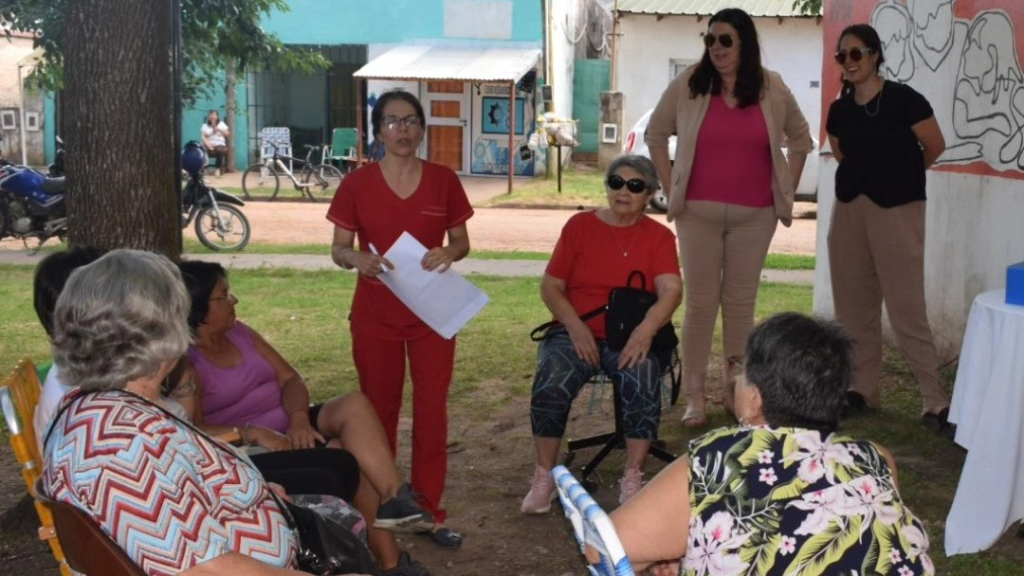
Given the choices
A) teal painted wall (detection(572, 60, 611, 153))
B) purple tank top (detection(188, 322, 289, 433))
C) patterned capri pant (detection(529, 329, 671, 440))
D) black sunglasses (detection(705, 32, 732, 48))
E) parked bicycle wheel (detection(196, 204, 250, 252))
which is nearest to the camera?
purple tank top (detection(188, 322, 289, 433))

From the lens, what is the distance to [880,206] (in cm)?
612

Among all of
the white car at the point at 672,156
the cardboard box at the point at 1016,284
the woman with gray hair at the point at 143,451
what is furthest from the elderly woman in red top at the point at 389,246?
the white car at the point at 672,156

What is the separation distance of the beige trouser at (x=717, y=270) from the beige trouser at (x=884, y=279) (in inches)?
18.7

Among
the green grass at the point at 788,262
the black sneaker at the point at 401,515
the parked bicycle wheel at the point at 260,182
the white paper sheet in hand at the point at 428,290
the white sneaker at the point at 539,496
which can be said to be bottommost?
the white sneaker at the point at 539,496

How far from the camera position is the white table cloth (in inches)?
166

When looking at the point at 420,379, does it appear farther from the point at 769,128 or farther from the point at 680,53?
the point at 680,53

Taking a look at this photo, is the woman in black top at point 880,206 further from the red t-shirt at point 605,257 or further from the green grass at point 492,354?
the red t-shirt at point 605,257

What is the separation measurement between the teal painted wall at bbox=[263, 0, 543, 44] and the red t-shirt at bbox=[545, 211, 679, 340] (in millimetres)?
21213

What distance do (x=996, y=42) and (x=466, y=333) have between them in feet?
13.0

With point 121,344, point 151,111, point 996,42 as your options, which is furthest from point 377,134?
point 996,42

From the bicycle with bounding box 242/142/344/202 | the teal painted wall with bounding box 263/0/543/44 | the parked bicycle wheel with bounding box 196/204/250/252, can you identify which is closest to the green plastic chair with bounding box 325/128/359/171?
the teal painted wall with bounding box 263/0/543/44

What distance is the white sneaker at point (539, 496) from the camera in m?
5.05

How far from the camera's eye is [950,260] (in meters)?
7.67

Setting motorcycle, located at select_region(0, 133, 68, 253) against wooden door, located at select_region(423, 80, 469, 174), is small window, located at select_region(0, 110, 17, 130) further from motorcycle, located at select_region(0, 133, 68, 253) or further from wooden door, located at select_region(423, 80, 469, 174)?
motorcycle, located at select_region(0, 133, 68, 253)
